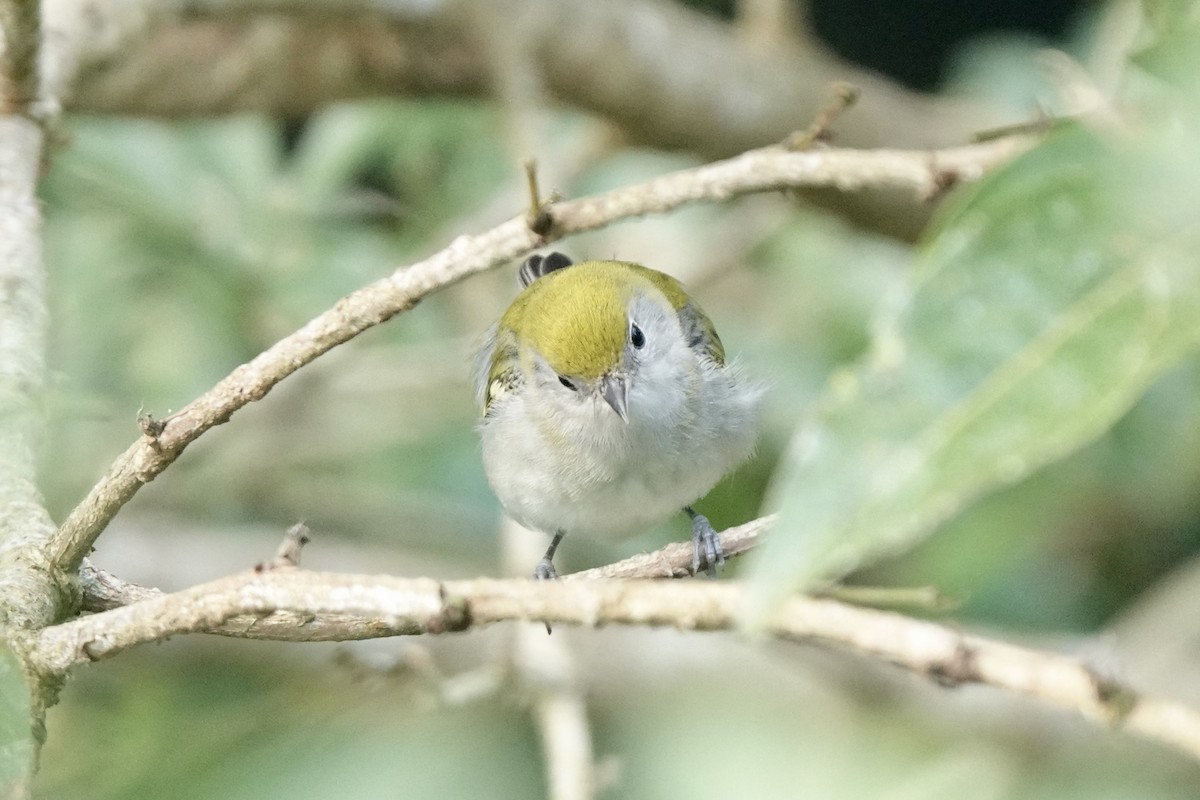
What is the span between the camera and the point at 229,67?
3.14m

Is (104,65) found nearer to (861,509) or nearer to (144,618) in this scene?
(144,618)

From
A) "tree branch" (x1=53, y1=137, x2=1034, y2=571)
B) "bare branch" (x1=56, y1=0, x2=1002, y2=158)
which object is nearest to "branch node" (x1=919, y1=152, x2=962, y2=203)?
"tree branch" (x1=53, y1=137, x2=1034, y2=571)

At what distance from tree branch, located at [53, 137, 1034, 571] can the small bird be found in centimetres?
70

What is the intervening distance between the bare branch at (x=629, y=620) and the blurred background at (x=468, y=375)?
0.87 meters

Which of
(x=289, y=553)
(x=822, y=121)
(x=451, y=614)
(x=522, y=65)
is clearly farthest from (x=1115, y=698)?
(x=522, y=65)

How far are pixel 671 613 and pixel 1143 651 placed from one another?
2602 mm

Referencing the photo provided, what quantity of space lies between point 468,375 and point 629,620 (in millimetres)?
2420

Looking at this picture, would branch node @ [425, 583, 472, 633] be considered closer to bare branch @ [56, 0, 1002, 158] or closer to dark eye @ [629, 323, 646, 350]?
dark eye @ [629, 323, 646, 350]

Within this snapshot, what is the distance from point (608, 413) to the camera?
2.19 metres

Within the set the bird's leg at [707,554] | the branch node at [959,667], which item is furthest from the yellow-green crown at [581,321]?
the branch node at [959,667]

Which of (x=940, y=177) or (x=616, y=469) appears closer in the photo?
(x=940, y=177)

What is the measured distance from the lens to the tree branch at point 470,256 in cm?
117

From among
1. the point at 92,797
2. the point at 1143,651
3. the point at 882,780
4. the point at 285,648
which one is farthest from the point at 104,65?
the point at 1143,651

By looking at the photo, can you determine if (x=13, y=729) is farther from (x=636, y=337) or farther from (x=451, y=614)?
(x=636, y=337)
